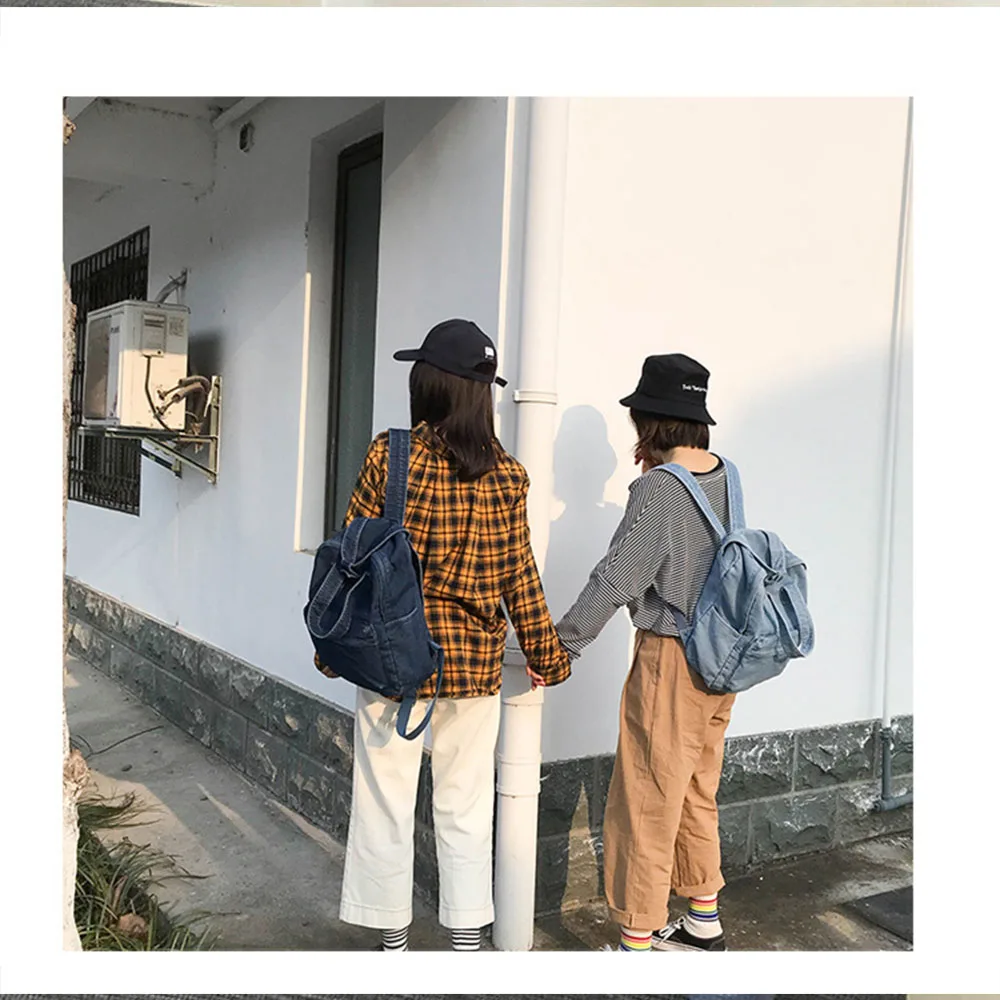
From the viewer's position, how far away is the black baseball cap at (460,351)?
8.23ft

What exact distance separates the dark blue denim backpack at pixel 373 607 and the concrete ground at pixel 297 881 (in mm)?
1118

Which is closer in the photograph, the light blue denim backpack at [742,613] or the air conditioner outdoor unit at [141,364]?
the light blue denim backpack at [742,613]

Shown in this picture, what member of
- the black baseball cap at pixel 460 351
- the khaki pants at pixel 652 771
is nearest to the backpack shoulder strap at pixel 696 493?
the khaki pants at pixel 652 771

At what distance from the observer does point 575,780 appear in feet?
10.4

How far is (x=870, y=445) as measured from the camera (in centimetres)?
386

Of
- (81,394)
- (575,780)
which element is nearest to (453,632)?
(575,780)

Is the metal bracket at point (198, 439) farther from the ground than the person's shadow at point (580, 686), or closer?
farther from the ground

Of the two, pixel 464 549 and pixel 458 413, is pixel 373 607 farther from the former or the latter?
pixel 458 413

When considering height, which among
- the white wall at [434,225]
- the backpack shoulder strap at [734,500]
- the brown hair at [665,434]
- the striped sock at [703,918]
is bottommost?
the striped sock at [703,918]

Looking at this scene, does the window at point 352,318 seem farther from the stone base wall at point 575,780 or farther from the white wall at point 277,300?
the stone base wall at point 575,780

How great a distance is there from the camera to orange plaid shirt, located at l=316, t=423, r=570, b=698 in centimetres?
250

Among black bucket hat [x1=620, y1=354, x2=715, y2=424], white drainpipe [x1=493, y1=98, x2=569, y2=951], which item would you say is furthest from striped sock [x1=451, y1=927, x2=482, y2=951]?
black bucket hat [x1=620, y1=354, x2=715, y2=424]
